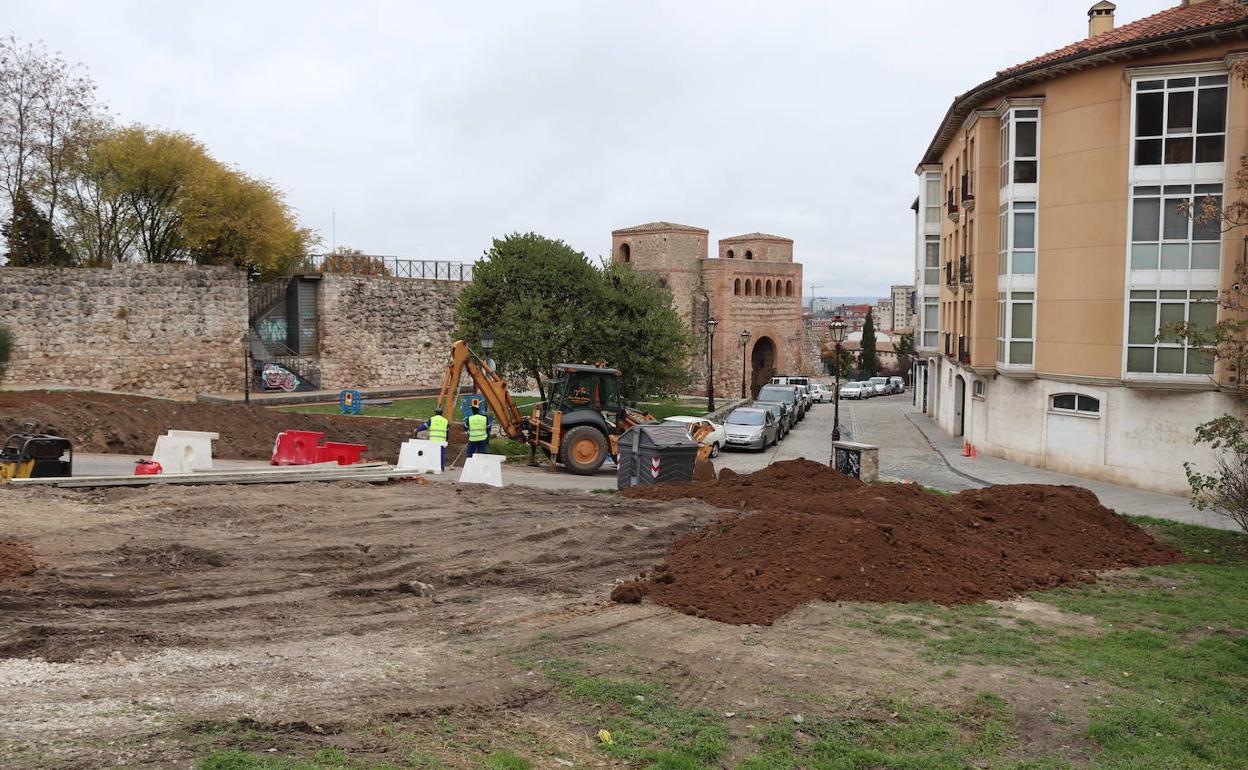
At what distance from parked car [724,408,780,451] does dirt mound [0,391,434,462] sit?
353 inches

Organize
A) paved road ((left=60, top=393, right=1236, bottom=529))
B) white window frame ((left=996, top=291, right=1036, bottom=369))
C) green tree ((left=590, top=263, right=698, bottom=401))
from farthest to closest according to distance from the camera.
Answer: green tree ((left=590, top=263, right=698, bottom=401)), white window frame ((left=996, top=291, right=1036, bottom=369)), paved road ((left=60, top=393, right=1236, bottom=529))

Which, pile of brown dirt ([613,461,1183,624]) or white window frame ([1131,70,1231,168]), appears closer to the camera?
pile of brown dirt ([613,461,1183,624])

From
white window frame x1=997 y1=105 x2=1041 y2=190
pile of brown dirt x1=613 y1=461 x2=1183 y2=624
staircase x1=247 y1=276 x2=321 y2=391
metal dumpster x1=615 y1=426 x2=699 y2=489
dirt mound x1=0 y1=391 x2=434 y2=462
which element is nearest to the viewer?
pile of brown dirt x1=613 y1=461 x2=1183 y2=624

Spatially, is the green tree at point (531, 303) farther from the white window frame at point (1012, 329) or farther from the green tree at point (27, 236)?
the green tree at point (27, 236)

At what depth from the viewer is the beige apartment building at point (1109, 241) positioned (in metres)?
20.8

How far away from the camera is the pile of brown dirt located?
10.6m

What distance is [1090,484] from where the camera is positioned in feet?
72.0

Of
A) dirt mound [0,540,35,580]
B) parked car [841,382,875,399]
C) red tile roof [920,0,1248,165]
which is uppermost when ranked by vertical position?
red tile roof [920,0,1248,165]

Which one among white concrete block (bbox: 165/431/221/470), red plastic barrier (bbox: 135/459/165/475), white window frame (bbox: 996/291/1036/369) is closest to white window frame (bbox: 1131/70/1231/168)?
white window frame (bbox: 996/291/1036/369)

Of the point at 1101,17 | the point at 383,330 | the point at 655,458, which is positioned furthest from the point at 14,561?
the point at 383,330

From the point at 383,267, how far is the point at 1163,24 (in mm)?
30672

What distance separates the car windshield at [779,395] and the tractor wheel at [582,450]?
718 inches

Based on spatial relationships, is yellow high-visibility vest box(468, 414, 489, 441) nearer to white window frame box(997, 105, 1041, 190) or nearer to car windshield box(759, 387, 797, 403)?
white window frame box(997, 105, 1041, 190)

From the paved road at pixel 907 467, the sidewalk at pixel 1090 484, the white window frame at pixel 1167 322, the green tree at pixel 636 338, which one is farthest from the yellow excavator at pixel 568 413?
the white window frame at pixel 1167 322
